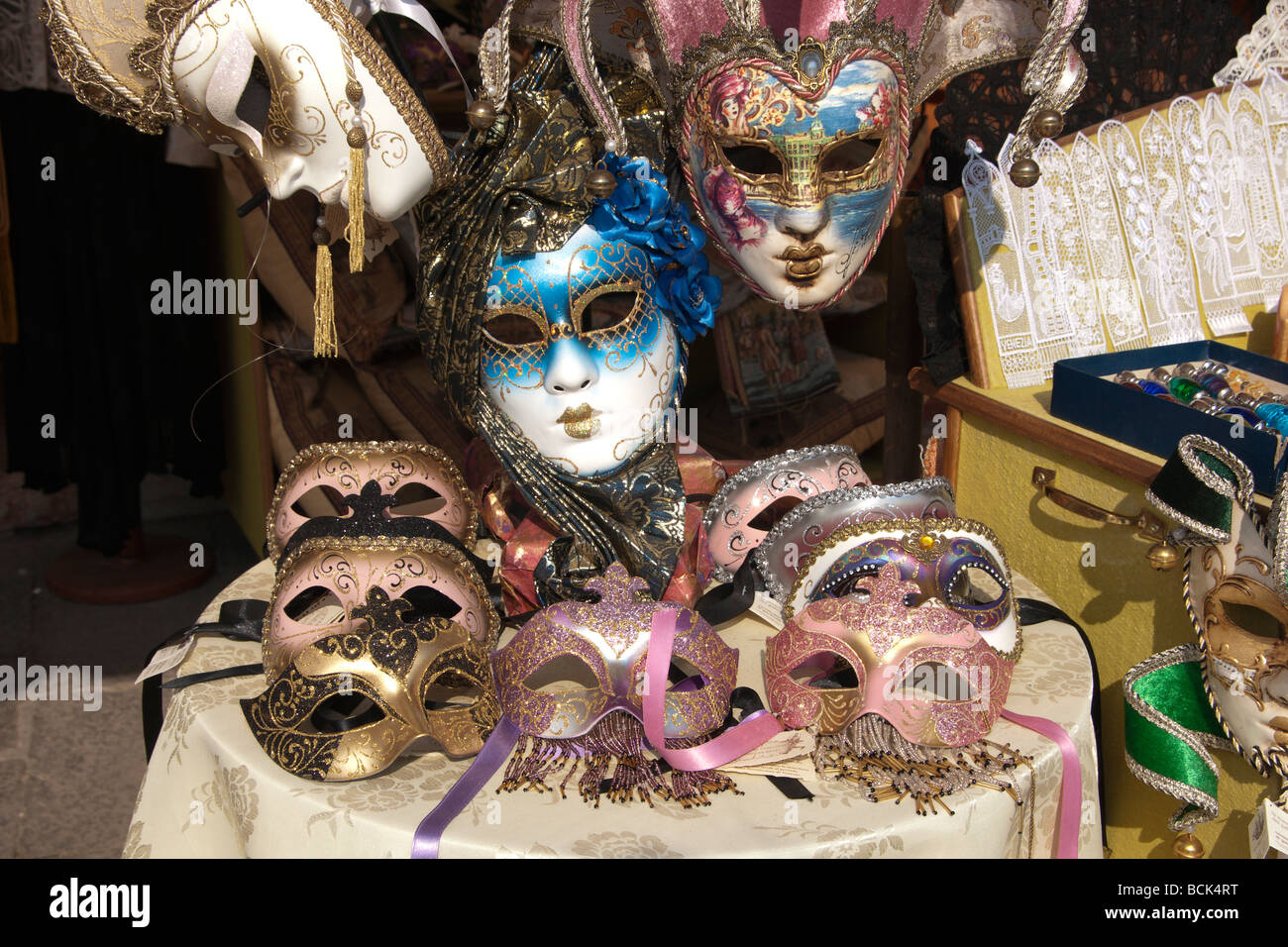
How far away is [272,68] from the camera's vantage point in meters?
1.34

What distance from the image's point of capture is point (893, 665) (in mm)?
1341

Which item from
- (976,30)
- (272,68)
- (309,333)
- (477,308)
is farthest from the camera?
(309,333)

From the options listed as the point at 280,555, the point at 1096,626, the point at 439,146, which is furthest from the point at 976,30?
the point at 280,555

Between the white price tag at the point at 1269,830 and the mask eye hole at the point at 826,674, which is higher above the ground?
the mask eye hole at the point at 826,674

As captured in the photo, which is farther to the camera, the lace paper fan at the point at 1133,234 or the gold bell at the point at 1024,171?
the lace paper fan at the point at 1133,234

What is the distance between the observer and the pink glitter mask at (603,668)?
136cm

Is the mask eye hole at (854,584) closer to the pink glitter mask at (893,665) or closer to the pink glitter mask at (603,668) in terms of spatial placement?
the pink glitter mask at (893,665)

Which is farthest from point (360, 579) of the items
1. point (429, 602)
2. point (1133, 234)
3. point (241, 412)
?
point (241, 412)

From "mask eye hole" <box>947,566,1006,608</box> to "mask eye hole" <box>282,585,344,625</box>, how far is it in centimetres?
85

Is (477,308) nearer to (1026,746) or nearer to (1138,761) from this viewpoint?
(1026,746)

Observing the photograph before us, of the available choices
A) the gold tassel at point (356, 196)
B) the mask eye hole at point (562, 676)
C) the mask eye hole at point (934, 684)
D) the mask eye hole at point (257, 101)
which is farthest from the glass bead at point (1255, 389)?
the mask eye hole at point (257, 101)

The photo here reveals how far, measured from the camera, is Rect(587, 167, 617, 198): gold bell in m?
1.48

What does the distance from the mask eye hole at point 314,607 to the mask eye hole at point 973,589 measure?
85cm

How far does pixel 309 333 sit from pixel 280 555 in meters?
1.14
